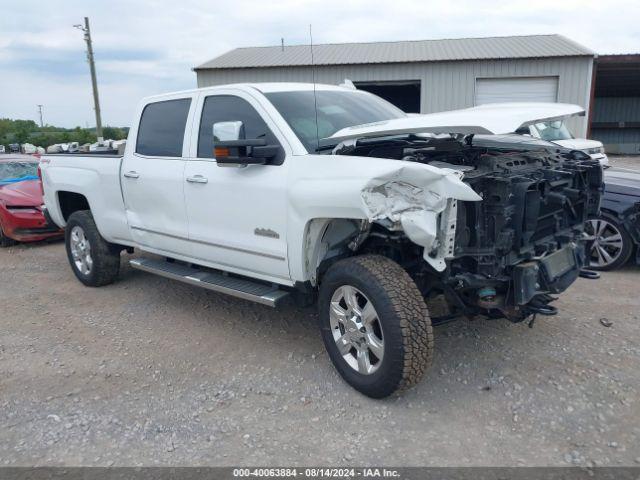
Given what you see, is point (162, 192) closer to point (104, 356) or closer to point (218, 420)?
point (104, 356)

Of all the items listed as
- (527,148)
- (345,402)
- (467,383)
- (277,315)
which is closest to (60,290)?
(277,315)

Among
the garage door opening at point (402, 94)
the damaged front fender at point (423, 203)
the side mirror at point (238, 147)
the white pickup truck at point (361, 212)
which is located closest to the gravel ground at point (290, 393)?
the white pickup truck at point (361, 212)

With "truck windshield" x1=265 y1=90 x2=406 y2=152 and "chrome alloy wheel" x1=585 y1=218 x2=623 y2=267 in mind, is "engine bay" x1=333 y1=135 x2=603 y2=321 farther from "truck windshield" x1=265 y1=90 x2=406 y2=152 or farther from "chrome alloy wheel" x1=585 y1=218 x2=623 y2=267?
"chrome alloy wheel" x1=585 y1=218 x2=623 y2=267

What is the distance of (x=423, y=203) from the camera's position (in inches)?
125

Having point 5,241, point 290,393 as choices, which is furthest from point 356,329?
point 5,241

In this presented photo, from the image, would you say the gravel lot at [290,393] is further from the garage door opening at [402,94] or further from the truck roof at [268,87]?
the garage door opening at [402,94]

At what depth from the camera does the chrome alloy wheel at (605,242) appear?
5.99m

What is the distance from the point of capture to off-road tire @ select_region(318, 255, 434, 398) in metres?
3.27

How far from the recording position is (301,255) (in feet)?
12.5

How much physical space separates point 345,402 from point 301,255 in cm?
102

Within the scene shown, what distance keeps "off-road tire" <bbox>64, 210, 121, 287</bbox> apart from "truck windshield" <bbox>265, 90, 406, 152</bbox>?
2.85 metres

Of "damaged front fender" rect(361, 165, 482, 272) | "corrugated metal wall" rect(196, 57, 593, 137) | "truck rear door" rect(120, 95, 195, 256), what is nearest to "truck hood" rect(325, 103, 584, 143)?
"damaged front fender" rect(361, 165, 482, 272)

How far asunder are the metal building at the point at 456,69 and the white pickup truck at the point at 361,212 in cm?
1565

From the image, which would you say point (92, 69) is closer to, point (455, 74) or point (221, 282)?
point (455, 74)
